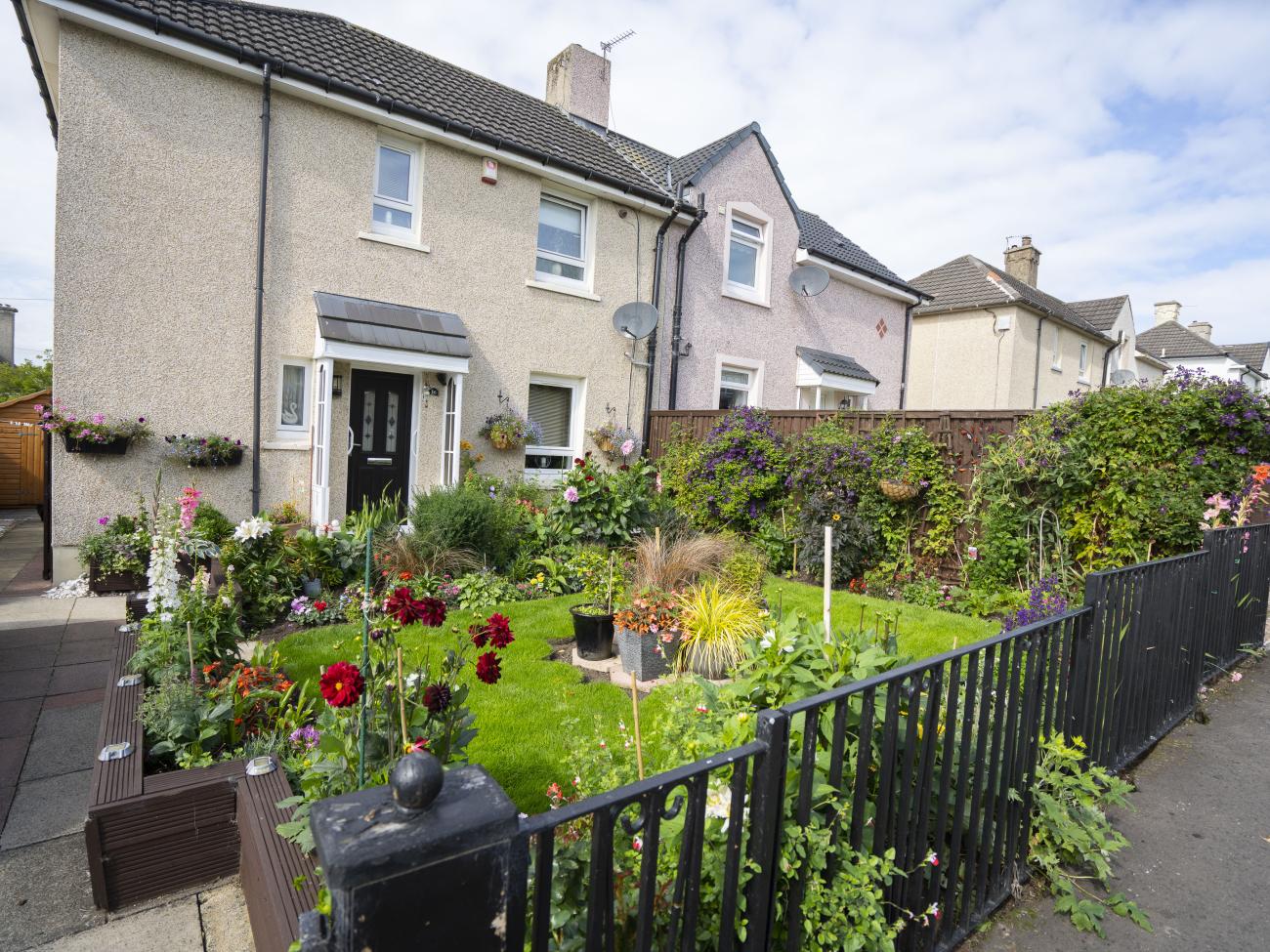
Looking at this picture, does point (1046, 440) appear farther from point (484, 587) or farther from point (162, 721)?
point (162, 721)

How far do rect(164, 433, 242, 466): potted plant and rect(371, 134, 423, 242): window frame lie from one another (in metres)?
3.21

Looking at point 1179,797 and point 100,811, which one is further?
point 1179,797

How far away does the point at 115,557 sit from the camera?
6711 millimetres

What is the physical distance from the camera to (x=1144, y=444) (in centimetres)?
632

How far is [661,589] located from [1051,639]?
3.08 meters

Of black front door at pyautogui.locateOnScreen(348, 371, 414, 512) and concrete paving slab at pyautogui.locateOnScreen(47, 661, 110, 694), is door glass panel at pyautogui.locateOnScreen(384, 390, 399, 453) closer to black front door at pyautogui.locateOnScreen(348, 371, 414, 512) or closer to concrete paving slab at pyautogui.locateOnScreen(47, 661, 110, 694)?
black front door at pyautogui.locateOnScreen(348, 371, 414, 512)

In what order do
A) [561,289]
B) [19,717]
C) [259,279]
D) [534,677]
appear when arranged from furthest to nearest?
[561,289]
[259,279]
[534,677]
[19,717]

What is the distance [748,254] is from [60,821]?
40.7ft

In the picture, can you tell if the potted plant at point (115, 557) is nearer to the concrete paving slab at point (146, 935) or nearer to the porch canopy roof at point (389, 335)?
the porch canopy roof at point (389, 335)

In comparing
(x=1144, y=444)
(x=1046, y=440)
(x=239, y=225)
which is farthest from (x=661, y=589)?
(x=239, y=225)

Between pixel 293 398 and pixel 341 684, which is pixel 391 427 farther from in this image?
pixel 341 684

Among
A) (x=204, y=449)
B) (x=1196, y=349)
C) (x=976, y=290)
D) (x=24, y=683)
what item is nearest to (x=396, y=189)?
(x=204, y=449)

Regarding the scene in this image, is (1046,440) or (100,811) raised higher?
(1046,440)

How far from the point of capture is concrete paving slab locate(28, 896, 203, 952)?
7.29ft
